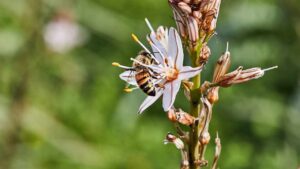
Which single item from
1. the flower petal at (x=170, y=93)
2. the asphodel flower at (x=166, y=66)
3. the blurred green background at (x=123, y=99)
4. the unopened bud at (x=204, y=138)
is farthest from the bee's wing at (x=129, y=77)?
the blurred green background at (x=123, y=99)

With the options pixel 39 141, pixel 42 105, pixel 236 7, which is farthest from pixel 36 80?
pixel 236 7

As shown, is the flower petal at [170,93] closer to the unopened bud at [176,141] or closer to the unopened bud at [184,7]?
the unopened bud at [176,141]

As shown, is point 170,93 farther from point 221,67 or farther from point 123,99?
point 123,99

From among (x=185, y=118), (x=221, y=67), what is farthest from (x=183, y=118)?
(x=221, y=67)

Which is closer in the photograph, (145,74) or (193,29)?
(193,29)

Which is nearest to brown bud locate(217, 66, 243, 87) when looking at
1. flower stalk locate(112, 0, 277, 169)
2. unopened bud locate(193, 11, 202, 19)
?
flower stalk locate(112, 0, 277, 169)

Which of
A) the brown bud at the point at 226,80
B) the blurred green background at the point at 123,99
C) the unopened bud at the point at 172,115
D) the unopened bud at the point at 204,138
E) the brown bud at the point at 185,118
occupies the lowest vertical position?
the unopened bud at the point at 204,138
